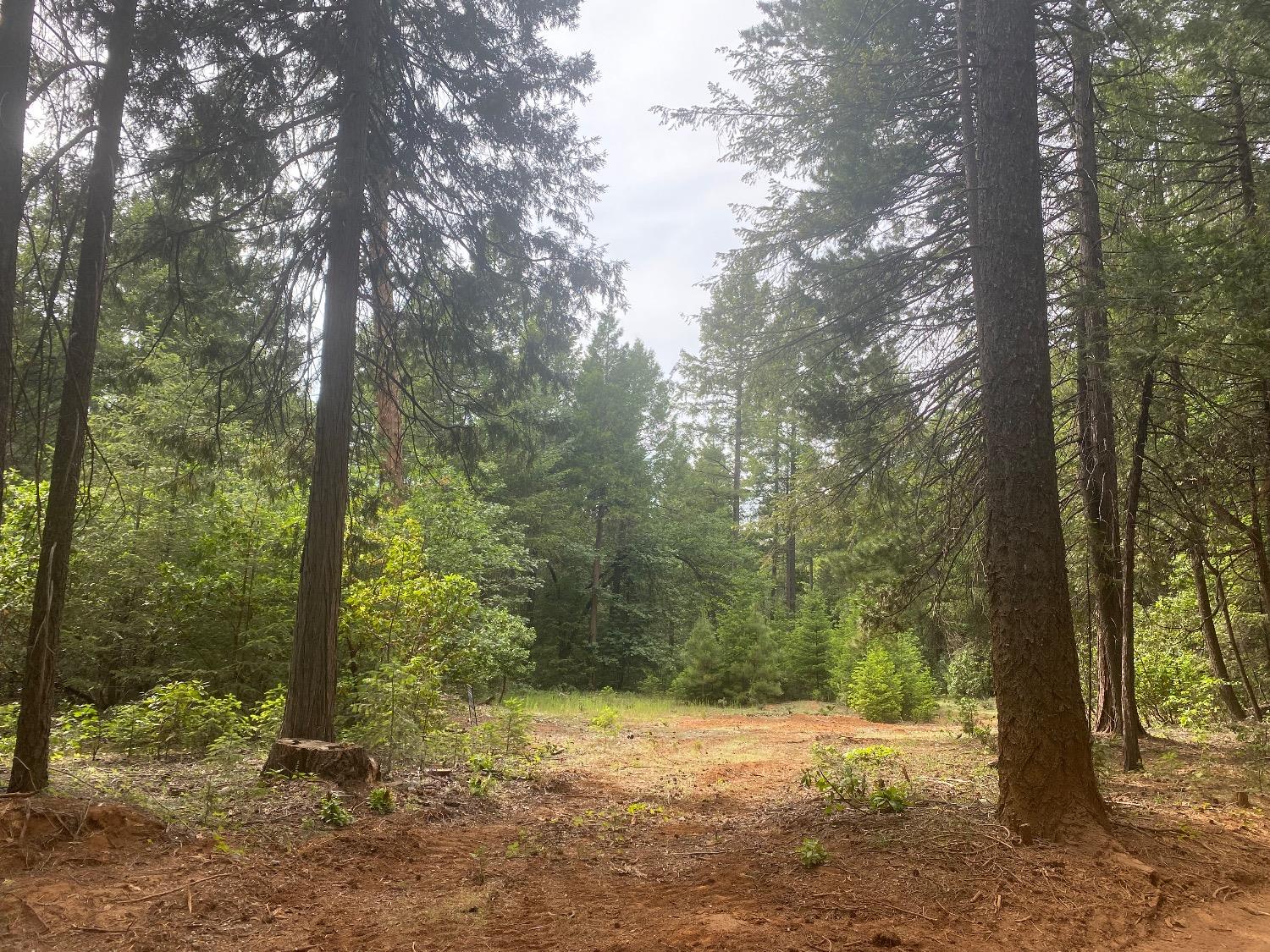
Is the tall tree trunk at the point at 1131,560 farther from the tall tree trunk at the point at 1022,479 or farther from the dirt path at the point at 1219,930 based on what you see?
the dirt path at the point at 1219,930

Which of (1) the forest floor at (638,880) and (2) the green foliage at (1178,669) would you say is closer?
(1) the forest floor at (638,880)

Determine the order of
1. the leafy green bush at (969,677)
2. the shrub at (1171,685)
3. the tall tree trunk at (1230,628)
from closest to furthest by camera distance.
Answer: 1. the tall tree trunk at (1230,628)
2. the shrub at (1171,685)
3. the leafy green bush at (969,677)

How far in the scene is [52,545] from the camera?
5023 millimetres

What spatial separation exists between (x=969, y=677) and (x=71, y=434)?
19398 mm

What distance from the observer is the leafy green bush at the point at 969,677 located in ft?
53.7

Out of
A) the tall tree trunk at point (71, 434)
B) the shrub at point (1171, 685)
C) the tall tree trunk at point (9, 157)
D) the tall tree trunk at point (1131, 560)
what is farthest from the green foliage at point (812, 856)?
the shrub at point (1171, 685)

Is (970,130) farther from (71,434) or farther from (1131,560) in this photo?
(71,434)

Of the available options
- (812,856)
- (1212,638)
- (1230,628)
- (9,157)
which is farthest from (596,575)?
(9,157)

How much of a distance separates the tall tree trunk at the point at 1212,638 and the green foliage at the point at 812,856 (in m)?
5.60

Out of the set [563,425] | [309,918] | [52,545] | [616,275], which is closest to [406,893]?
[309,918]

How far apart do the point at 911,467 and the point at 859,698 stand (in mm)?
9497

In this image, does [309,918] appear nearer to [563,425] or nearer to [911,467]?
[563,425]

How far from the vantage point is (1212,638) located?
10.1 metres

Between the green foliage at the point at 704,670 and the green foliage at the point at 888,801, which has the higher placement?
the green foliage at the point at 888,801
